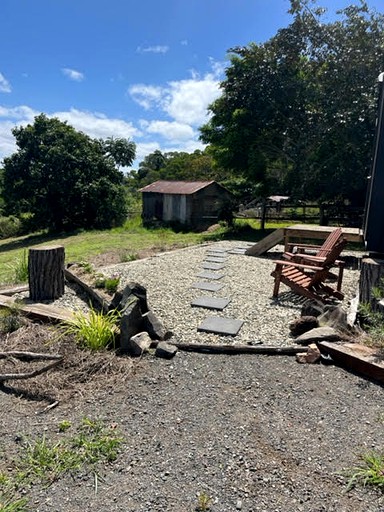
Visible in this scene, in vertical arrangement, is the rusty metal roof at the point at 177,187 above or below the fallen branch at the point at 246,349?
above

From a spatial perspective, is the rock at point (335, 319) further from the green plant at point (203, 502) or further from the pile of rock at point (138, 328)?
the green plant at point (203, 502)

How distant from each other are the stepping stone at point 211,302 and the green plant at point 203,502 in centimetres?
272

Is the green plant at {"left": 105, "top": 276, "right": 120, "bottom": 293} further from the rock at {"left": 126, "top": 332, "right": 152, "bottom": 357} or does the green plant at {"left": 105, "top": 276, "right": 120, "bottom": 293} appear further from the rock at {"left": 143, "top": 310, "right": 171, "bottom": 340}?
the rock at {"left": 126, "top": 332, "right": 152, "bottom": 357}

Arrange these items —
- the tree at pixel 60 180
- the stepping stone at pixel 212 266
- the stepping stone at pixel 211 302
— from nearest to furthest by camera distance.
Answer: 1. the stepping stone at pixel 211 302
2. the stepping stone at pixel 212 266
3. the tree at pixel 60 180

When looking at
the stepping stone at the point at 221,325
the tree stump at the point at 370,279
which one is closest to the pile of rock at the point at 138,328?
the stepping stone at the point at 221,325

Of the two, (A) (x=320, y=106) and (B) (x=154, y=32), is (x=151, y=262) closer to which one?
(B) (x=154, y=32)

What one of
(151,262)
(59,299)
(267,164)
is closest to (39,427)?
(59,299)

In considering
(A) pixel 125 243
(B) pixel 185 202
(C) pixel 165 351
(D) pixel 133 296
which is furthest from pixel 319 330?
(B) pixel 185 202

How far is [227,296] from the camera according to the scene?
16.2 ft

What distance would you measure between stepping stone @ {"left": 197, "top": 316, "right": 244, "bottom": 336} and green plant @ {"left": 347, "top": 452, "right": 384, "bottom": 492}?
1.82 m

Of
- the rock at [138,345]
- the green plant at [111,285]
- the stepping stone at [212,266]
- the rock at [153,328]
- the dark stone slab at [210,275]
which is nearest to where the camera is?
the rock at [138,345]

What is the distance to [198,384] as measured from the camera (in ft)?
→ 8.82

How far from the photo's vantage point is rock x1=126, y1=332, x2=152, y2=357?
3.12m

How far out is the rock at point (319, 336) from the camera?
3.22 m
